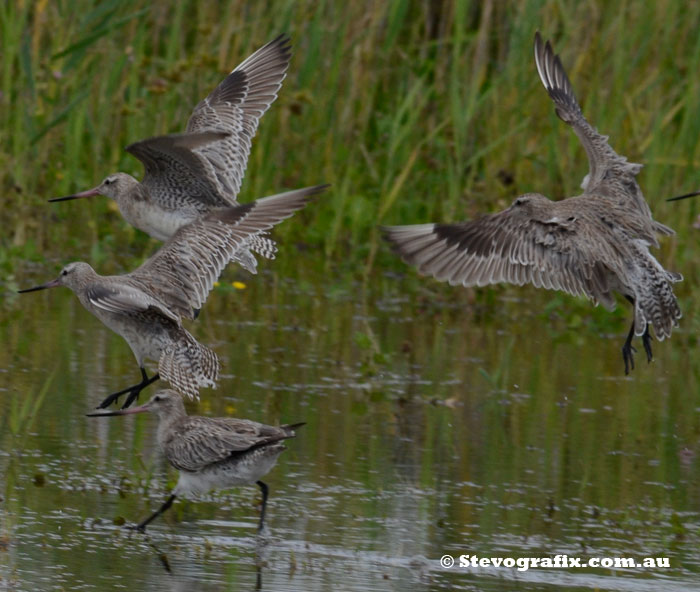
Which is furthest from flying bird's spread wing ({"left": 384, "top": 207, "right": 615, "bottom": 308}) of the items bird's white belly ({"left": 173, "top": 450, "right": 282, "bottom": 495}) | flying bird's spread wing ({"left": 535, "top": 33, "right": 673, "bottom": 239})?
bird's white belly ({"left": 173, "top": 450, "right": 282, "bottom": 495})

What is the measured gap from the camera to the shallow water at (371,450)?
535 centimetres

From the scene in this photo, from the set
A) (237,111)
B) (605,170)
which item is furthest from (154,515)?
(237,111)

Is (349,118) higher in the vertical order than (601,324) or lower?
higher

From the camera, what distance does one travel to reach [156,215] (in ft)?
27.5

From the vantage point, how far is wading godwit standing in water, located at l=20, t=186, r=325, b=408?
6.72 m

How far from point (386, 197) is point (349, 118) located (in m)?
0.99

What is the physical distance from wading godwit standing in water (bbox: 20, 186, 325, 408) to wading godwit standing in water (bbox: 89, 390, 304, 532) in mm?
660

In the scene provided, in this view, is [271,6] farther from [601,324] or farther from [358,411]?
[358,411]

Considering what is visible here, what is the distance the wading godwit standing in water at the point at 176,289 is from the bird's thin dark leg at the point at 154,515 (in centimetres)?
95

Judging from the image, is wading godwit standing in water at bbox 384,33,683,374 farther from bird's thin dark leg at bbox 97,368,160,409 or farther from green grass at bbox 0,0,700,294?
green grass at bbox 0,0,700,294

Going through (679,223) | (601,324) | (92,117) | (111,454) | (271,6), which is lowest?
(111,454)

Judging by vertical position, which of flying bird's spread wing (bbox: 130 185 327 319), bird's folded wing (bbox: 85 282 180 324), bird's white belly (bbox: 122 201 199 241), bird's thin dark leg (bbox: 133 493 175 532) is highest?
bird's white belly (bbox: 122 201 199 241)

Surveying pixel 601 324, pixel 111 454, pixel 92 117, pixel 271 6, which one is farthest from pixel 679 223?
pixel 111 454

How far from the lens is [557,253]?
7113 mm
